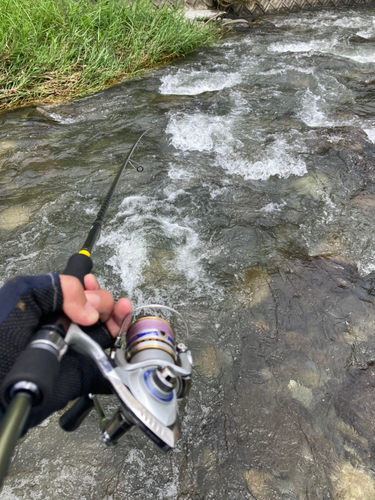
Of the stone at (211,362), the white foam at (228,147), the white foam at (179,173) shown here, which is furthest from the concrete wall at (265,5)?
the stone at (211,362)

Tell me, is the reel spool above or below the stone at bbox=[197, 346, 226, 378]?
above

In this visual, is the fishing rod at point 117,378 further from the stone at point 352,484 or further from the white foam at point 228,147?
the white foam at point 228,147

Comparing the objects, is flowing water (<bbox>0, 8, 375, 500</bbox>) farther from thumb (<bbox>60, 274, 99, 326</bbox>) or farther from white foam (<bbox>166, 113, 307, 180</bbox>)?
thumb (<bbox>60, 274, 99, 326</bbox>)

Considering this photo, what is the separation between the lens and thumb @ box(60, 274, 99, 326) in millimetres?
1494

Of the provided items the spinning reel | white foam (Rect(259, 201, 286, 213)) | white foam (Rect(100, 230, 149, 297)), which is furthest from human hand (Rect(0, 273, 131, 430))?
white foam (Rect(259, 201, 286, 213))

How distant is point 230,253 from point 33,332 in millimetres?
2245

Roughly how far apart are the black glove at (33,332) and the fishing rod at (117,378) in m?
0.06

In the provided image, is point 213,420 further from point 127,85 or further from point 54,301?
point 127,85

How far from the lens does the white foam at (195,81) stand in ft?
20.7

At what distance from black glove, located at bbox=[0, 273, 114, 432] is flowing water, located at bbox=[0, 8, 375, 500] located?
0.81 m

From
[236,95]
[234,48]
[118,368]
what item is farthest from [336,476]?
[234,48]

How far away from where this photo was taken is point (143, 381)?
1.46 meters

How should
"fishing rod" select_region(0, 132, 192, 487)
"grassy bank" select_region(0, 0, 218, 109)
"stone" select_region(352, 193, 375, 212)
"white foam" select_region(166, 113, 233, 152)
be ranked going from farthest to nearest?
"grassy bank" select_region(0, 0, 218, 109)
"white foam" select_region(166, 113, 233, 152)
"stone" select_region(352, 193, 375, 212)
"fishing rod" select_region(0, 132, 192, 487)

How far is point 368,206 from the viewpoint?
3.87 m
